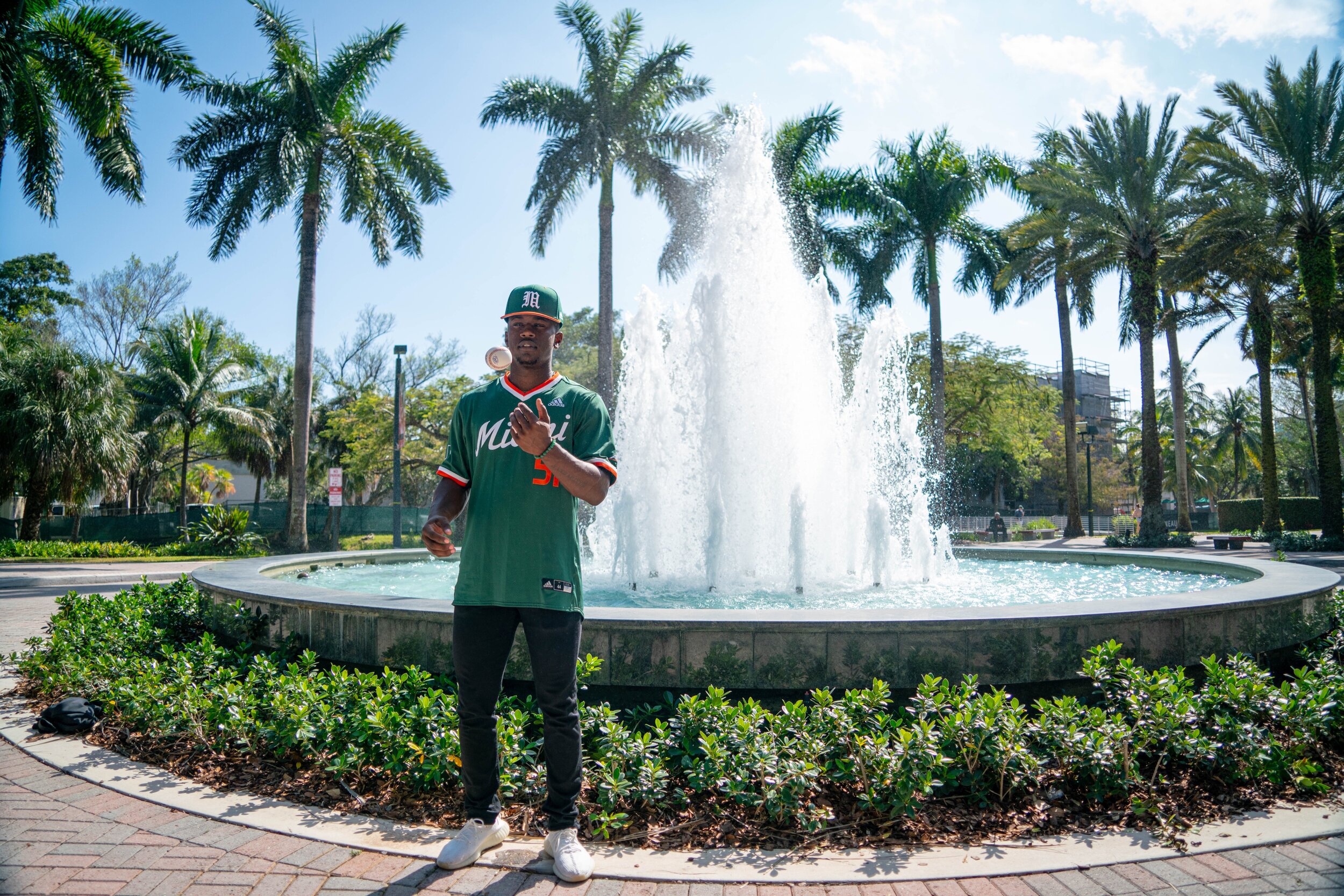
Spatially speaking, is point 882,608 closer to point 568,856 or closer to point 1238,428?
point 568,856

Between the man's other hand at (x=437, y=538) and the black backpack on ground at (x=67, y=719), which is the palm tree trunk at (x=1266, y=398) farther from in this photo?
the black backpack on ground at (x=67, y=719)

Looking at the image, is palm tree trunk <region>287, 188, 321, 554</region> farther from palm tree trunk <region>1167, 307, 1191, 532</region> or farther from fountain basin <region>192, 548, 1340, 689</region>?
palm tree trunk <region>1167, 307, 1191, 532</region>

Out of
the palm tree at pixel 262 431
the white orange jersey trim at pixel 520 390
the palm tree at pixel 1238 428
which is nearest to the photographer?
the white orange jersey trim at pixel 520 390

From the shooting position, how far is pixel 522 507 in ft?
9.30

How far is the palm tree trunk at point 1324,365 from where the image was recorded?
20.8 meters

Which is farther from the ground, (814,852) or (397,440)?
(397,440)

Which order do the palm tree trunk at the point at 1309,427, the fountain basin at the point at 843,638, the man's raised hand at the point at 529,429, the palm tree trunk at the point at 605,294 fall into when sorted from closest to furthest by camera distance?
1. the man's raised hand at the point at 529,429
2. the fountain basin at the point at 843,638
3. the palm tree trunk at the point at 605,294
4. the palm tree trunk at the point at 1309,427

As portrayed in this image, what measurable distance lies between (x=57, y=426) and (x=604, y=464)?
1038 inches

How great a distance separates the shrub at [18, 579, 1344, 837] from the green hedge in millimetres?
29772

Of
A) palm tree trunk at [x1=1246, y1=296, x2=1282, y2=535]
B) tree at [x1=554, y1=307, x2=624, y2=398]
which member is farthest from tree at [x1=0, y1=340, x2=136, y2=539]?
palm tree trunk at [x1=1246, y1=296, x2=1282, y2=535]

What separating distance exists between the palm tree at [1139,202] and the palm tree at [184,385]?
30298mm

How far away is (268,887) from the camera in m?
2.68

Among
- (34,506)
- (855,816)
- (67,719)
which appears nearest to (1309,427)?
(855,816)

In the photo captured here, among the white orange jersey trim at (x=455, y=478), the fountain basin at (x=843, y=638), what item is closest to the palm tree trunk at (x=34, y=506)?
the fountain basin at (x=843, y=638)
